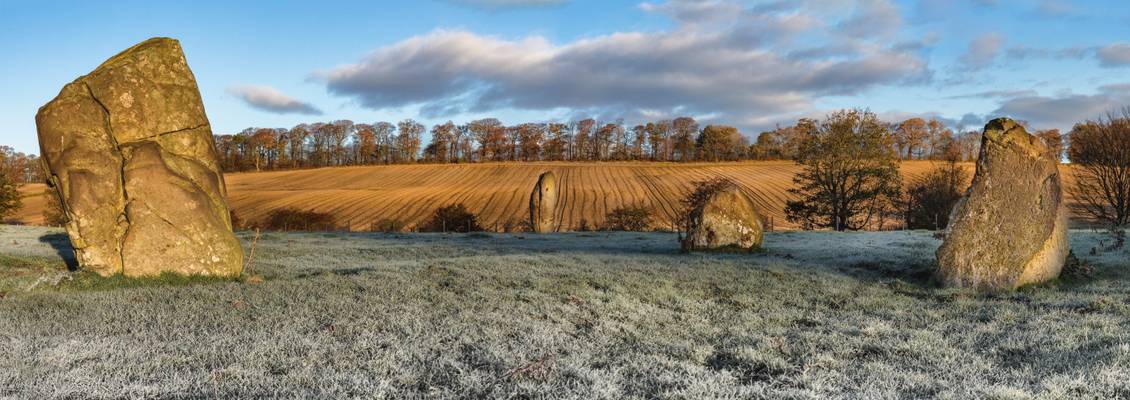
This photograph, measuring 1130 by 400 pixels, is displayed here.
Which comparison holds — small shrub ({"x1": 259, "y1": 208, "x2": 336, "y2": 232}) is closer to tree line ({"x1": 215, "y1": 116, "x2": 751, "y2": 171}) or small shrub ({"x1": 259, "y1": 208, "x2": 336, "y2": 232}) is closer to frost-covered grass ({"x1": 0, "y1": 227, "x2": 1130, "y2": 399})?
frost-covered grass ({"x1": 0, "y1": 227, "x2": 1130, "y2": 399})

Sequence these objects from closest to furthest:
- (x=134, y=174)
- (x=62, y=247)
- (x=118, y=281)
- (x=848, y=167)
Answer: (x=118, y=281), (x=134, y=174), (x=62, y=247), (x=848, y=167)

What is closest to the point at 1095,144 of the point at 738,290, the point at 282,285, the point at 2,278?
the point at 738,290

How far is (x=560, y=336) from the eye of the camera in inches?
296

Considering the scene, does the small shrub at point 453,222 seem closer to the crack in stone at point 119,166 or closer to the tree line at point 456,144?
the crack in stone at point 119,166

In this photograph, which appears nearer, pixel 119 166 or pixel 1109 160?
pixel 119 166

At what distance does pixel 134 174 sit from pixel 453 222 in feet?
107

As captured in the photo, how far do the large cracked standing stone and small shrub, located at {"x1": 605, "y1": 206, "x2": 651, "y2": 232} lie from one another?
34300mm

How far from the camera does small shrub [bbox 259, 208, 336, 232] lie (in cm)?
4597

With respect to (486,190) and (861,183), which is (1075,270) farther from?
(486,190)

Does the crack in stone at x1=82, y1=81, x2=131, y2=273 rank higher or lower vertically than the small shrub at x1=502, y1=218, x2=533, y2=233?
higher

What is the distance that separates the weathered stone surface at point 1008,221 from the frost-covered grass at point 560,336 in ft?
1.79

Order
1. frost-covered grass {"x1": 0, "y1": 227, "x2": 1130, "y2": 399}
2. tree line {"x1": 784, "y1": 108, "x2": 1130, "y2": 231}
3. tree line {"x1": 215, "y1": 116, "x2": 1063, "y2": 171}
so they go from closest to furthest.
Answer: frost-covered grass {"x1": 0, "y1": 227, "x2": 1130, "y2": 399}
tree line {"x1": 784, "y1": 108, "x2": 1130, "y2": 231}
tree line {"x1": 215, "y1": 116, "x2": 1063, "y2": 171}

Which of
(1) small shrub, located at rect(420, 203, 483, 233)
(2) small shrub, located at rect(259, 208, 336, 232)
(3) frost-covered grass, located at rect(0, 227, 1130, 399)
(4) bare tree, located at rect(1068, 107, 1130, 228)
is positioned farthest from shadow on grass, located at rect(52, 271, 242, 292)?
(4) bare tree, located at rect(1068, 107, 1130, 228)

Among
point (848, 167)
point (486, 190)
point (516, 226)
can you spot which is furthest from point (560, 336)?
point (486, 190)
